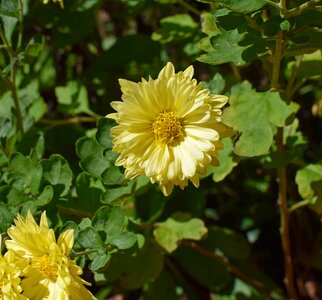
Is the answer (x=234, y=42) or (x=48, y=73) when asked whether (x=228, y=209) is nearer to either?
(x=48, y=73)

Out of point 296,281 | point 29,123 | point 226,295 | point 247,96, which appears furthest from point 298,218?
point 29,123

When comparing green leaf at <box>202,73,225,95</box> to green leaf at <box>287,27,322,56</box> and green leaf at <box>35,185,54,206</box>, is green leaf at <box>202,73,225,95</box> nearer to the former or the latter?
green leaf at <box>287,27,322,56</box>

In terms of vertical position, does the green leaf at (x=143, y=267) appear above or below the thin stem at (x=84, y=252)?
below

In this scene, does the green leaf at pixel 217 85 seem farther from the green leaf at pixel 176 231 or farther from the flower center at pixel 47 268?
the flower center at pixel 47 268

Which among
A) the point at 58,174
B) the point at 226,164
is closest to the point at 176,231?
the point at 226,164

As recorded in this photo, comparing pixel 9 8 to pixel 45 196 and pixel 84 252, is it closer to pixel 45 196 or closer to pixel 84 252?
pixel 45 196

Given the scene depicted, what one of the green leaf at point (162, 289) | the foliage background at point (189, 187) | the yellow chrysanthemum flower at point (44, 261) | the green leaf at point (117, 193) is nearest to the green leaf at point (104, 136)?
the foliage background at point (189, 187)

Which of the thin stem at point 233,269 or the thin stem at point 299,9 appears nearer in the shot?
the thin stem at point 299,9
